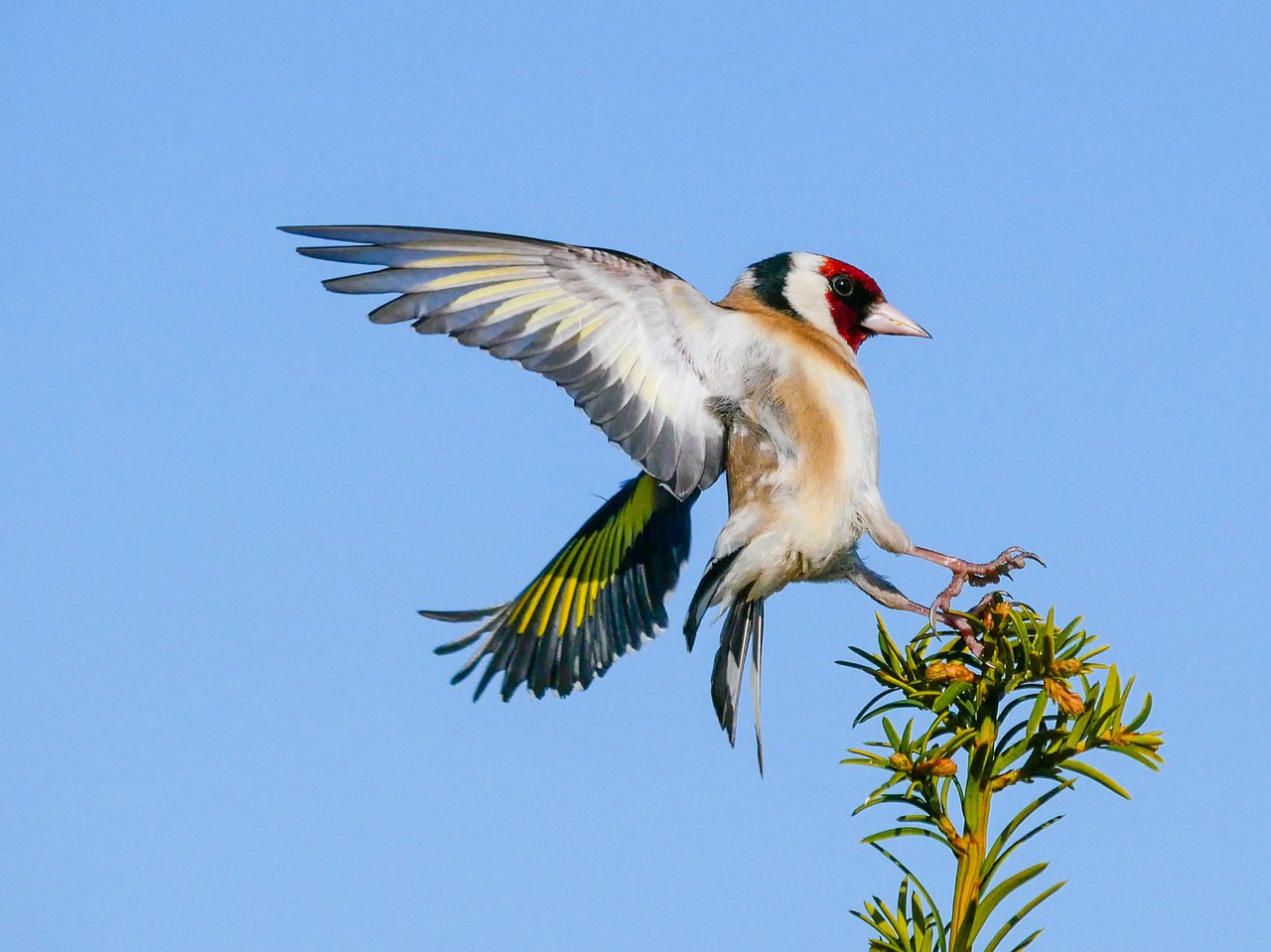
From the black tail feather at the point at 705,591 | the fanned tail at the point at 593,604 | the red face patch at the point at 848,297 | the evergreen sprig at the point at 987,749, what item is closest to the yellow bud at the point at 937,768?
the evergreen sprig at the point at 987,749

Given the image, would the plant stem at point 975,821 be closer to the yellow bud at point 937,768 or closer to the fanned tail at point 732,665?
the yellow bud at point 937,768

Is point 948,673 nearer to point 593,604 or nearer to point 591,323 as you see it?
point 591,323

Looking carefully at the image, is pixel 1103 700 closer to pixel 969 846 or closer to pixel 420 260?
pixel 969 846

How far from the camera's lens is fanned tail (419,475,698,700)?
178 inches

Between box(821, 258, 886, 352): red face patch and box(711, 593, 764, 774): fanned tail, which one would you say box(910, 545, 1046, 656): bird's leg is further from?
box(821, 258, 886, 352): red face patch

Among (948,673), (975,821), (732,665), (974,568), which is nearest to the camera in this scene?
(975,821)

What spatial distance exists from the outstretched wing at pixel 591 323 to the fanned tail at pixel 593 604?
80 cm

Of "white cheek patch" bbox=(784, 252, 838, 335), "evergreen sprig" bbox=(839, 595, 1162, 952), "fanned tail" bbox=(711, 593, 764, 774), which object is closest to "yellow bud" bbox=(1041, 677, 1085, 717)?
"evergreen sprig" bbox=(839, 595, 1162, 952)

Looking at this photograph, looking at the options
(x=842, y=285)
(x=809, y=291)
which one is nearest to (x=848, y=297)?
(x=842, y=285)

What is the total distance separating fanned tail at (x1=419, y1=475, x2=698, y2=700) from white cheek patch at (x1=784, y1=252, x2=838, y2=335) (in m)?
0.71

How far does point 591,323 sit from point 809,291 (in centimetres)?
108

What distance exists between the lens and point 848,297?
4598mm

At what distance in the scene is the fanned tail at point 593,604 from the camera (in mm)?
4512

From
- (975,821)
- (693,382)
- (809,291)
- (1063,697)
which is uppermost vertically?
(809,291)
